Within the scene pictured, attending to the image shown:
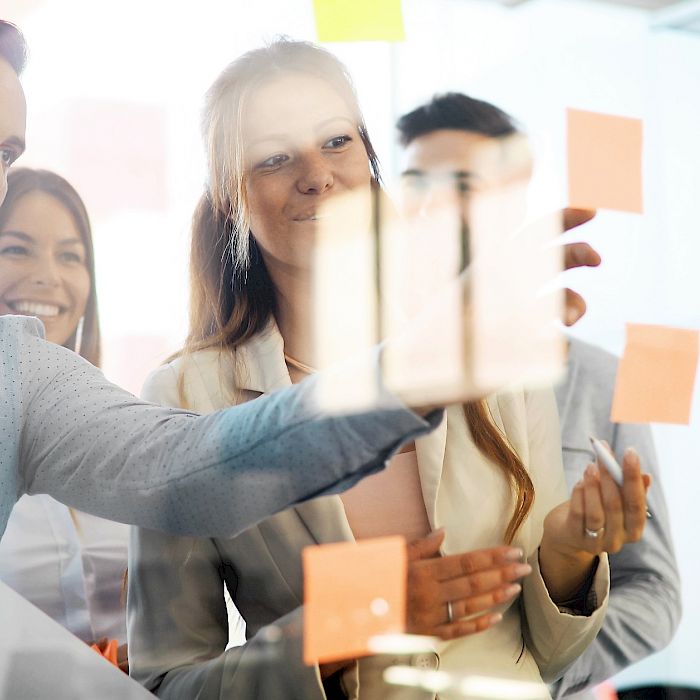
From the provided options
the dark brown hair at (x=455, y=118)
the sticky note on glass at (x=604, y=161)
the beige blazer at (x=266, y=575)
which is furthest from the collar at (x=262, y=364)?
the sticky note on glass at (x=604, y=161)

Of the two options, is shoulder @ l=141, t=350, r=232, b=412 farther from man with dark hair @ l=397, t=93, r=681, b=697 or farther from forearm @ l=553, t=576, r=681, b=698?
forearm @ l=553, t=576, r=681, b=698

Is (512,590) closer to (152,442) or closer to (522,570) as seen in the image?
(522,570)

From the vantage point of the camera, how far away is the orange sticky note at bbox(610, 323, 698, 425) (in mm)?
1025

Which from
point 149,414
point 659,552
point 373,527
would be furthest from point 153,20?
point 659,552

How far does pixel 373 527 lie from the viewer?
0.88 meters

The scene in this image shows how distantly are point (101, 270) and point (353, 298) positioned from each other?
248 millimetres

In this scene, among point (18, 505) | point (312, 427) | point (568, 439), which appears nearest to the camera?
point (312, 427)

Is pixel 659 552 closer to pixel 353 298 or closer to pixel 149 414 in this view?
pixel 353 298

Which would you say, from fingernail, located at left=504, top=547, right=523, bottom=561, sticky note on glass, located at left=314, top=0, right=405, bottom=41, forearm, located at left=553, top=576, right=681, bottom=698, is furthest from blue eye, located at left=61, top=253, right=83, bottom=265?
forearm, located at left=553, top=576, right=681, bottom=698

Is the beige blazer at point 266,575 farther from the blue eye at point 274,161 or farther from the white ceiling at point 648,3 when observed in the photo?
the white ceiling at point 648,3

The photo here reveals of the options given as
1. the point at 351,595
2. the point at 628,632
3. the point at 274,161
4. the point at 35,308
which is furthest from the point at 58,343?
the point at 628,632

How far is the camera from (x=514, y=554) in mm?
913

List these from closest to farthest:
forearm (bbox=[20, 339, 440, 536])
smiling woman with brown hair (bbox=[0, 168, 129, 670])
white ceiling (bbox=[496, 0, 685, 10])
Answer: forearm (bbox=[20, 339, 440, 536])
smiling woman with brown hair (bbox=[0, 168, 129, 670])
white ceiling (bbox=[496, 0, 685, 10])

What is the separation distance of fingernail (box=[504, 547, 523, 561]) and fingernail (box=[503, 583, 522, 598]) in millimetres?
27
